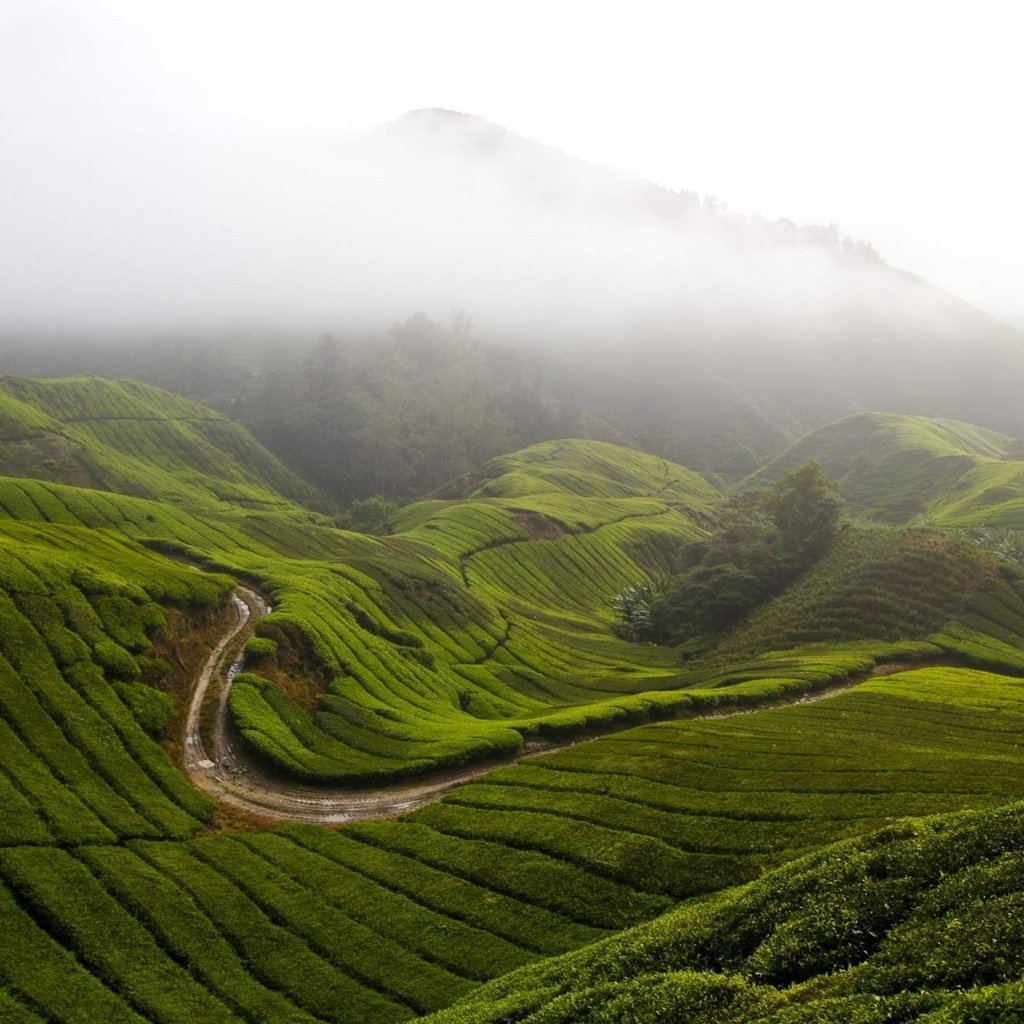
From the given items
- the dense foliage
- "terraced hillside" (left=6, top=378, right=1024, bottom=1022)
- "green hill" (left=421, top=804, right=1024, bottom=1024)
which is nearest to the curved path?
"terraced hillside" (left=6, top=378, right=1024, bottom=1022)

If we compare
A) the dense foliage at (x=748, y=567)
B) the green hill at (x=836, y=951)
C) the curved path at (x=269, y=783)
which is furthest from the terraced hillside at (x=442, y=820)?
the dense foliage at (x=748, y=567)

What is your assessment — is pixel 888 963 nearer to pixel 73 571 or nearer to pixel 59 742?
pixel 59 742

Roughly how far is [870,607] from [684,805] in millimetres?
54207

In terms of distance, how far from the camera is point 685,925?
2508 centimetres

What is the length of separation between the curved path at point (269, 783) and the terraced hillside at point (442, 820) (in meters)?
1.05

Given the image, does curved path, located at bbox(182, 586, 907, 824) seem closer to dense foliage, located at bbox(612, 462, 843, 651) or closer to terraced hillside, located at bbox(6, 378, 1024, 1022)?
terraced hillside, located at bbox(6, 378, 1024, 1022)

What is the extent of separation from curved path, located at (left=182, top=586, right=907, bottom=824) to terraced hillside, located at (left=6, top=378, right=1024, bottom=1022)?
1048mm

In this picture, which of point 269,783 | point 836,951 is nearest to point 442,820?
point 269,783

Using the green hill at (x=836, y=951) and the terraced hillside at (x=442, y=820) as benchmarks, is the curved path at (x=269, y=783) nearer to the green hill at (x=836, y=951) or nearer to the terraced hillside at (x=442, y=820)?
the terraced hillside at (x=442, y=820)

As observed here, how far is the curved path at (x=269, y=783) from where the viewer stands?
141 feet

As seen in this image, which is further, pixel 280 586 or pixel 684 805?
pixel 280 586

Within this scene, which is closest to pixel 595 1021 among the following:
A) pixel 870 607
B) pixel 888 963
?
pixel 888 963

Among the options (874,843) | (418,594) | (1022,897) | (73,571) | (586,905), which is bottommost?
(418,594)

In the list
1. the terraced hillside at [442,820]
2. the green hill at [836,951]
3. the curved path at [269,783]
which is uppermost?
the green hill at [836,951]
